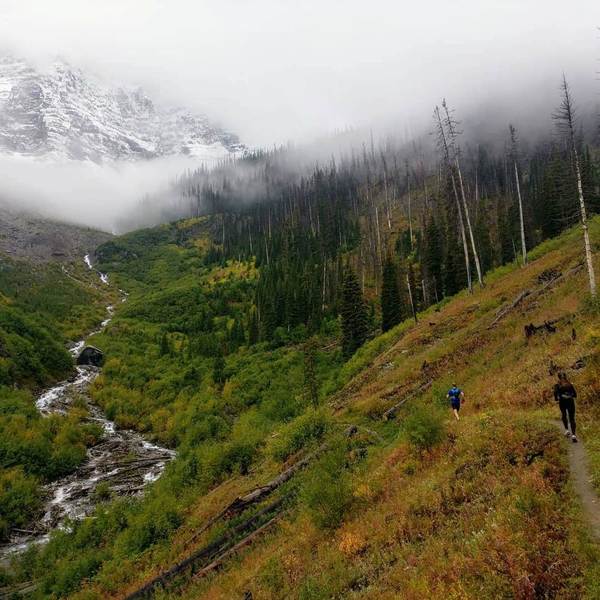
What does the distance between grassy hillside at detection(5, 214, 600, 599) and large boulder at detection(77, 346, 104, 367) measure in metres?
18.8

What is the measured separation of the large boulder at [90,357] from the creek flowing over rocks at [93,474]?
38.0 ft

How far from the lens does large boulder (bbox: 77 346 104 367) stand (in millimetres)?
62250

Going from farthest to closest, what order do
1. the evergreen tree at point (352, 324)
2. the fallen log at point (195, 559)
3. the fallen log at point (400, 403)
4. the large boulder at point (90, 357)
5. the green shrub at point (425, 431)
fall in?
the large boulder at point (90, 357) < the evergreen tree at point (352, 324) < the fallen log at point (400, 403) < the fallen log at point (195, 559) < the green shrub at point (425, 431)

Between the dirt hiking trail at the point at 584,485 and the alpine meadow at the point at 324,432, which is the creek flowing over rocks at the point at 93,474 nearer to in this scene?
the alpine meadow at the point at 324,432

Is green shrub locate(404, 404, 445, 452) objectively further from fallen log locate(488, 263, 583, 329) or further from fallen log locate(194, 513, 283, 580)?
fallen log locate(488, 263, 583, 329)

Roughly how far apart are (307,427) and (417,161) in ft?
484

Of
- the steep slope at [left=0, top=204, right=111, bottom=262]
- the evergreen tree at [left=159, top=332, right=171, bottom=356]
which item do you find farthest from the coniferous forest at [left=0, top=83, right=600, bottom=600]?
the steep slope at [left=0, top=204, right=111, bottom=262]

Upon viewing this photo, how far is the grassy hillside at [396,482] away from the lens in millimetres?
7766

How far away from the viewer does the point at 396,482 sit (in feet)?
41.2

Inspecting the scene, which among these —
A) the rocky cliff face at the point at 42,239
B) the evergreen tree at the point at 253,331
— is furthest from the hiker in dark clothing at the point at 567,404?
the rocky cliff face at the point at 42,239

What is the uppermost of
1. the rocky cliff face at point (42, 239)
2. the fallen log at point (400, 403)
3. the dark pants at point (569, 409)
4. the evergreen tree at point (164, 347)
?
the rocky cliff face at point (42, 239)

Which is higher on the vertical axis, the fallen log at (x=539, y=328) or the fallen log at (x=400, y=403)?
the fallen log at (x=539, y=328)

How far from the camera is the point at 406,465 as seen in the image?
1311cm

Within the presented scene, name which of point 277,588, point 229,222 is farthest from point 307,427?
point 229,222
